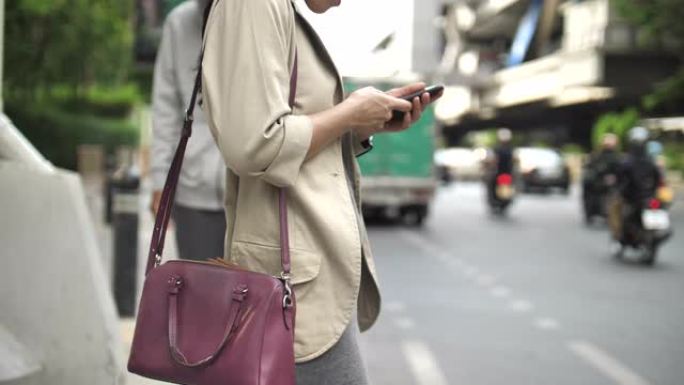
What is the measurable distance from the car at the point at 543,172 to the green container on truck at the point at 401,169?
11.6m

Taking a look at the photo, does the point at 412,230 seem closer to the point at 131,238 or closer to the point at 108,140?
the point at 131,238

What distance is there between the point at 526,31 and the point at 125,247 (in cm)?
5168

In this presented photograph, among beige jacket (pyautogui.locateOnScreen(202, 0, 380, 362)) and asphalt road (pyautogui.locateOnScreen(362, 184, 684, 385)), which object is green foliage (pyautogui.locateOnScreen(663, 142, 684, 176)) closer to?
asphalt road (pyautogui.locateOnScreen(362, 184, 684, 385))

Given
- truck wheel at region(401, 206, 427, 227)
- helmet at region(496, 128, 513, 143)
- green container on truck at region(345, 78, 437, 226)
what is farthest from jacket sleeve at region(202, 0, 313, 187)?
helmet at region(496, 128, 513, 143)

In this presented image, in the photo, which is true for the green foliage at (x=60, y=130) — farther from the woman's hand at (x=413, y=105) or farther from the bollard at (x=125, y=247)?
the woman's hand at (x=413, y=105)

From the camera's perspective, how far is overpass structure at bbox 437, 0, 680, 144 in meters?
40.1

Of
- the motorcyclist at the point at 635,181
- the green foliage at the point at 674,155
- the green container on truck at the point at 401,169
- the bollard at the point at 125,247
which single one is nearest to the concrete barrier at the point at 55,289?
the bollard at the point at 125,247

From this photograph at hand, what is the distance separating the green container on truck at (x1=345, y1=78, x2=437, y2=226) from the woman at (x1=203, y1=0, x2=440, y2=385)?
15.4m

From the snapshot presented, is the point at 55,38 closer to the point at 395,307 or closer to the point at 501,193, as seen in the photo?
the point at 501,193

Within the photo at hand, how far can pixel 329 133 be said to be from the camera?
1990mm

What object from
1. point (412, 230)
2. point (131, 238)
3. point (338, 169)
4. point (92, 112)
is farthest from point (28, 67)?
point (92, 112)

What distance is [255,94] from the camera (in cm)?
189

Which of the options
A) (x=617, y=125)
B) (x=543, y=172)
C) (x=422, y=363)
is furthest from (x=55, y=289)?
(x=617, y=125)

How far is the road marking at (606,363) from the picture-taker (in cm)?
566
